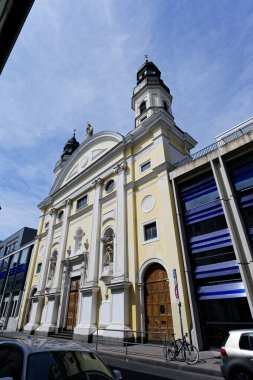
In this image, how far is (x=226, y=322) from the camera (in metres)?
9.85

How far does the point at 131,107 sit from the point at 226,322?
71.6 feet

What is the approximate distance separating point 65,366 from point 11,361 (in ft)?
2.46

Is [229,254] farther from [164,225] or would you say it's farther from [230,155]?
[230,155]

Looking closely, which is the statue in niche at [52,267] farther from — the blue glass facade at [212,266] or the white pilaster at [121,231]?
the blue glass facade at [212,266]

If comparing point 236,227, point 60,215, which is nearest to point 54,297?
point 60,215

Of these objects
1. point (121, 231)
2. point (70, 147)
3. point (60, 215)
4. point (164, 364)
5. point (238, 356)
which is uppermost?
point (70, 147)

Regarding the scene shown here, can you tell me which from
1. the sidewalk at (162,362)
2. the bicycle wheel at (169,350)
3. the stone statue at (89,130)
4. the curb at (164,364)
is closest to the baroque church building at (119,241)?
the bicycle wheel at (169,350)

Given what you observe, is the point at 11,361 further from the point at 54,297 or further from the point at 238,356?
the point at 54,297

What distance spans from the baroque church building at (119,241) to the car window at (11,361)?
7.81 metres

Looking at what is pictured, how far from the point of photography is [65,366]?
2.88 m

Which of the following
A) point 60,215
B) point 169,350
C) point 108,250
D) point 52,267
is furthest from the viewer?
point 60,215

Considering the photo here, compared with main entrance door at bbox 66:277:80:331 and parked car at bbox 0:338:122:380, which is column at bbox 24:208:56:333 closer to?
main entrance door at bbox 66:277:80:331

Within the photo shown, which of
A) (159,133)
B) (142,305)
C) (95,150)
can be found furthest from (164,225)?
(95,150)

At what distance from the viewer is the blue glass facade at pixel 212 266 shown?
9.90 metres
